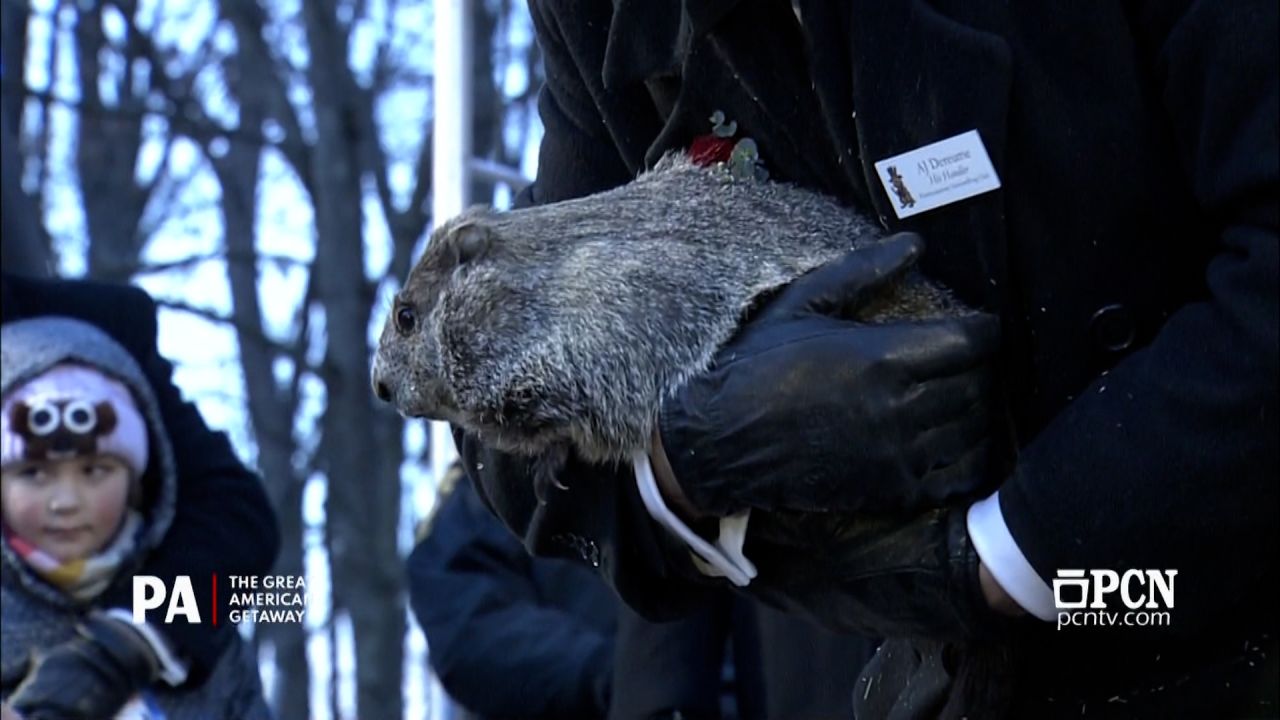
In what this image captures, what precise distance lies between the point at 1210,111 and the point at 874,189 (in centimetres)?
36

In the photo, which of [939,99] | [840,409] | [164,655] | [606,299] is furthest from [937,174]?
[164,655]

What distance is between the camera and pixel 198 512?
341 cm

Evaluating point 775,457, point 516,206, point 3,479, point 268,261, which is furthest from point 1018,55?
point 268,261

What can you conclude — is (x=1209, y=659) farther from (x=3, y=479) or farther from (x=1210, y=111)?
(x=3, y=479)

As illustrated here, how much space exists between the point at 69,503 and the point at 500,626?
945 mm

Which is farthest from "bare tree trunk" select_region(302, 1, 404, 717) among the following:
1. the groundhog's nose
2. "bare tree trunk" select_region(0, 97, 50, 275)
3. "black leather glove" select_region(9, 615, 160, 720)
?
the groundhog's nose

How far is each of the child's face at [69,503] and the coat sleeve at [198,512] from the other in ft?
0.33

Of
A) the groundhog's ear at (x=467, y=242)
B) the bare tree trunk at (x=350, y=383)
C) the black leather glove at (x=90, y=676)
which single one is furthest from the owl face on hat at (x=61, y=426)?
the bare tree trunk at (x=350, y=383)

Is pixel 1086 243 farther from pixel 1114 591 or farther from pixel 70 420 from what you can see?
pixel 70 420

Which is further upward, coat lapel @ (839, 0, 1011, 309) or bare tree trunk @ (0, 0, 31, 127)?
bare tree trunk @ (0, 0, 31, 127)

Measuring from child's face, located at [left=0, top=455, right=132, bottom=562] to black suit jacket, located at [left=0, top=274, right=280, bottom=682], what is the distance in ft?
0.33

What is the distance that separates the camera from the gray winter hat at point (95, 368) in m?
3.35

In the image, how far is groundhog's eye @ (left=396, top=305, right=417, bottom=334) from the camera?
2346 mm

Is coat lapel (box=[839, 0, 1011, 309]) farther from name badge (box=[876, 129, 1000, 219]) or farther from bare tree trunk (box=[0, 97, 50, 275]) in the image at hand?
bare tree trunk (box=[0, 97, 50, 275])
